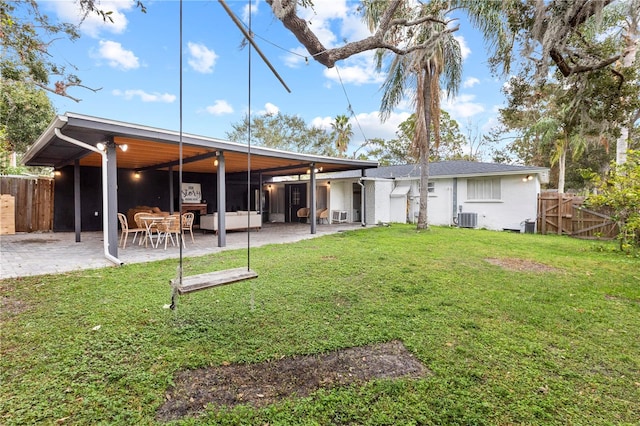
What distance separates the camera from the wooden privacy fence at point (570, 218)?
35.1 feet

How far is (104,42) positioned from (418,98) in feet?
35.2

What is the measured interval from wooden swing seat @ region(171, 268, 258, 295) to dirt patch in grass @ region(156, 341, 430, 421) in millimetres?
744

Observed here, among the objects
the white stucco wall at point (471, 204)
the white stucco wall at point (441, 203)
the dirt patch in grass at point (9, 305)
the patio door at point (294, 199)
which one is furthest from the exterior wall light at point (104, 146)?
the white stucco wall at point (441, 203)

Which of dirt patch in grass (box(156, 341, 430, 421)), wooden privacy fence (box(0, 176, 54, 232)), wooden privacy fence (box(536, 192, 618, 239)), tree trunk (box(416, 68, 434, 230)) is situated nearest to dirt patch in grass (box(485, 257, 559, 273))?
dirt patch in grass (box(156, 341, 430, 421))

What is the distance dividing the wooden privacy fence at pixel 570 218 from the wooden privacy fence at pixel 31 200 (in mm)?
19158

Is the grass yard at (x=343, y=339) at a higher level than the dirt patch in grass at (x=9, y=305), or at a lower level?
lower

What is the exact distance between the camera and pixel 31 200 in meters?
10.9

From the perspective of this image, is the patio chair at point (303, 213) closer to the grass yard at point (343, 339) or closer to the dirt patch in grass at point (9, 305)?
the grass yard at point (343, 339)

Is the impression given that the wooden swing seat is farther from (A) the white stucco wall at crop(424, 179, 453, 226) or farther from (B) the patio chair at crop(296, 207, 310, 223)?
(A) the white stucco wall at crop(424, 179, 453, 226)

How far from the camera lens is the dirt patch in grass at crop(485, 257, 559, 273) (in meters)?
5.87

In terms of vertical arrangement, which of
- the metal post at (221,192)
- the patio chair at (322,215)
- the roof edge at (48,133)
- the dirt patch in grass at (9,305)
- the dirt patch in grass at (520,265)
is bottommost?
the dirt patch in grass at (9,305)

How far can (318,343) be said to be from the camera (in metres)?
2.90

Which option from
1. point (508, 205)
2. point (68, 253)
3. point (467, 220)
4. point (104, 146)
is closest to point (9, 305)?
point (104, 146)

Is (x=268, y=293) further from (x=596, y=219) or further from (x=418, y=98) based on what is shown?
(x=596, y=219)
